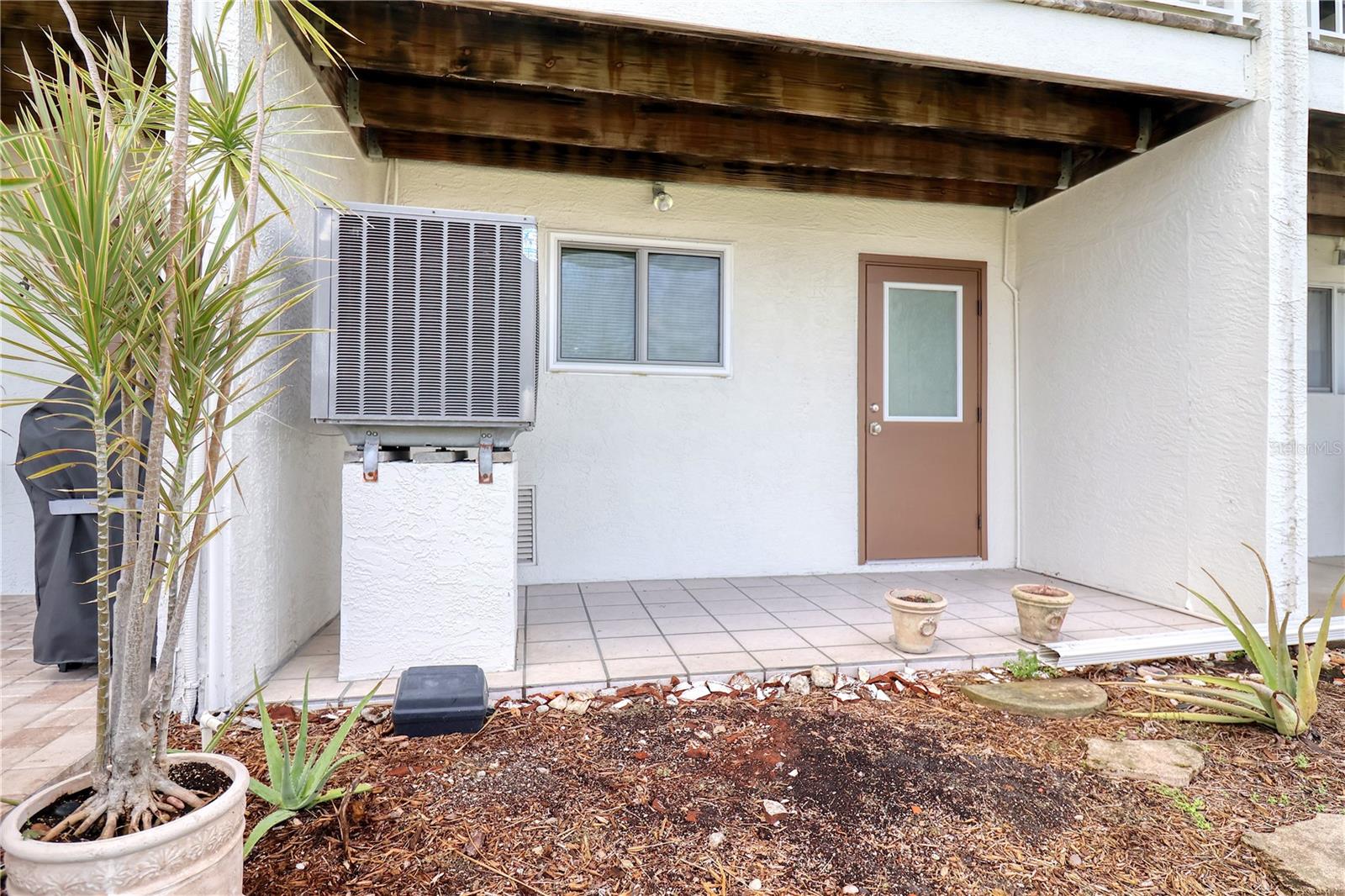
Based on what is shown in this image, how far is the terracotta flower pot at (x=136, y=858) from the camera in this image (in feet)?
3.22

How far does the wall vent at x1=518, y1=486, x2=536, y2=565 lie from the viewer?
3.87 m

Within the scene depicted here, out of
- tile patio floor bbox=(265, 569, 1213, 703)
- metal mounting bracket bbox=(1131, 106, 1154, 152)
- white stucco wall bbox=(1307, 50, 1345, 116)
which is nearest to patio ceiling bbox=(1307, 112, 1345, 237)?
white stucco wall bbox=(1307, 50, 1345, 116)

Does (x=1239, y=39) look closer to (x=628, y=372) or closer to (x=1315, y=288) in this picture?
(x=1315, y=288)

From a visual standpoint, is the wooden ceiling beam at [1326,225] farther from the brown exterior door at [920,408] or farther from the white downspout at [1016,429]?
the brown exterior door at [920,408]

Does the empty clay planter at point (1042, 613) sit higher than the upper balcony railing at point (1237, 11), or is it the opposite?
the upper balcony railing at point (1237, 11)

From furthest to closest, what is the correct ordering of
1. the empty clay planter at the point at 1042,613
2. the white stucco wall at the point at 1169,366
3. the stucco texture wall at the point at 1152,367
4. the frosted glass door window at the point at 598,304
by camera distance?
the frosted glass door window at the point at 598,304 < the stucco texture wall at the point at 1152,367 < the white stucco wall at the point at 1169,366 < the empty clay planter at the point at 1042,613

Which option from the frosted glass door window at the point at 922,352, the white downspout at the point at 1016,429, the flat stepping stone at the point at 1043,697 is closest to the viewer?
the flat stepping stone at the point at 1043,697

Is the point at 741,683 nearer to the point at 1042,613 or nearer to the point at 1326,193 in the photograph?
the point at 1042,613

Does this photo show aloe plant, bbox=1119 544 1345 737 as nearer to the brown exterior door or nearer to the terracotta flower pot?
the brown exterior door

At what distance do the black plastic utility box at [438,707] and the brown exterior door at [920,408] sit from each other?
2.98 m

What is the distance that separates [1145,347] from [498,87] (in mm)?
3817

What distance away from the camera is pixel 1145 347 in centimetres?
353

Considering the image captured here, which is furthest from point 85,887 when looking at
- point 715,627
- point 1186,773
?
point 1186,773

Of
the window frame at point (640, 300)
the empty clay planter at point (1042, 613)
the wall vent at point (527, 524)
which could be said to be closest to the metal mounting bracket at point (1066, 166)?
the window frame at point (640, 300)
